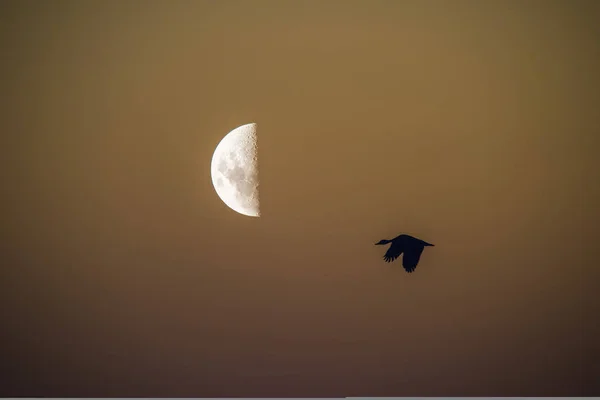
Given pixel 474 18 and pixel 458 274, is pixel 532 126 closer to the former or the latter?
pixel 474 18

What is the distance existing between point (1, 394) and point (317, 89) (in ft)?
7.64

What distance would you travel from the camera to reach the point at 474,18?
2141mm

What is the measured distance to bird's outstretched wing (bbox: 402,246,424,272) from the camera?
7.17 feet

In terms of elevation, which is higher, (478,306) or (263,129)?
(263,129)

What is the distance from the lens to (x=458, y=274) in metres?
2.19

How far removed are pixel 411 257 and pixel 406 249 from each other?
5cm

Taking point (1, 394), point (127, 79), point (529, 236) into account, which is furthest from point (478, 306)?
point (1, 394)

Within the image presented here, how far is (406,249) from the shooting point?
7.16 feet

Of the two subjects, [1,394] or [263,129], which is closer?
[263,129]

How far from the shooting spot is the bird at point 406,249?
2.18 meters

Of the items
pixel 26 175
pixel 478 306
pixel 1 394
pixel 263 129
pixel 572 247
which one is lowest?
pixel 1 394

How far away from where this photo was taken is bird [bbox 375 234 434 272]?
7.15 ft

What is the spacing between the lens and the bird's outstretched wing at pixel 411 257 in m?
2.19

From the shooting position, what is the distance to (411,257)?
2.19 m
